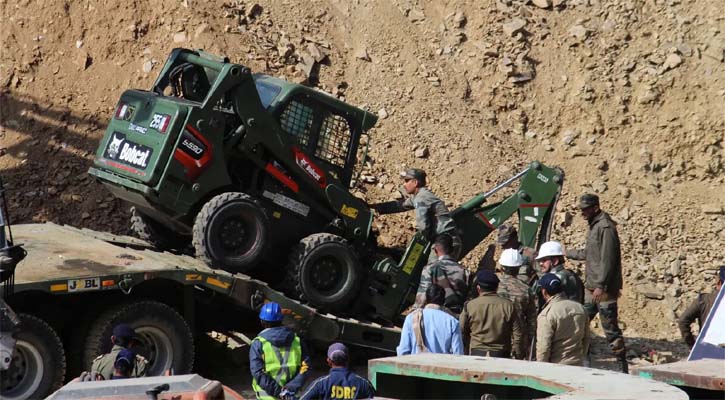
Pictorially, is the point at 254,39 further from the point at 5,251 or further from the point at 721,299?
the point at 721,299

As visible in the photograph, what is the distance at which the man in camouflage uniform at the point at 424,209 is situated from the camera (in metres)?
14.3

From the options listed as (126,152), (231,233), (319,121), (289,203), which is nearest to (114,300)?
(231,233)

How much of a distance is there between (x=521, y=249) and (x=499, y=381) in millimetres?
7421

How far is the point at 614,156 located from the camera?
19625 millimetres

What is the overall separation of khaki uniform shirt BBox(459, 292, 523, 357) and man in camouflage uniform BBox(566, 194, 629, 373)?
2971 millimetres

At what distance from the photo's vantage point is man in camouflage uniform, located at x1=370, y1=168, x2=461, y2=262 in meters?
14.3

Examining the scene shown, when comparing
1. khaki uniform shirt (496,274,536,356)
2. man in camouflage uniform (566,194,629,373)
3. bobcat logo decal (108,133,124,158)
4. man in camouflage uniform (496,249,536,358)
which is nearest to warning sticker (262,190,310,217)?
bobcat logo decal (108,133,124,158)

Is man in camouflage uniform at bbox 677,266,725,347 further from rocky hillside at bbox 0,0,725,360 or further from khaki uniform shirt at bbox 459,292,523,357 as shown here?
khaki uniform shirt at bbox 459,292,523,357

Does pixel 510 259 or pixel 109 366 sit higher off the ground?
pixel 510 259

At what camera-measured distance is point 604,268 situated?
14062 millimetres

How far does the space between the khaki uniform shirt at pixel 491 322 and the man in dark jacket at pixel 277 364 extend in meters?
2.16

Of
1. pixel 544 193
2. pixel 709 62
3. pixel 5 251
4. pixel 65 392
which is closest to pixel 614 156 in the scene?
pixel 709 62

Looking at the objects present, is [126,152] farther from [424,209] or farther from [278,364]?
[278,364]

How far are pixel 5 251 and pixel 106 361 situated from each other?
1546 mm
